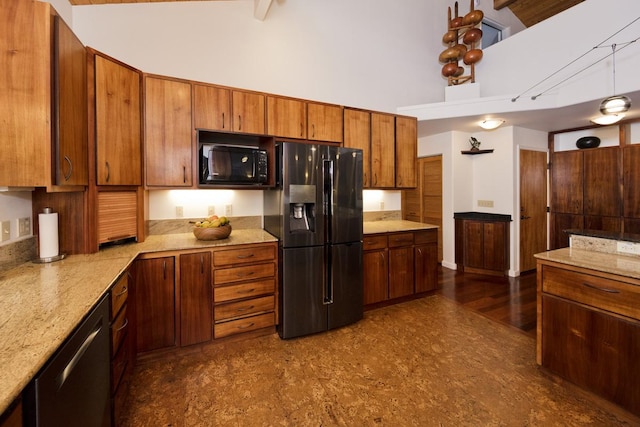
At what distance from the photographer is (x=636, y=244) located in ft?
6.32

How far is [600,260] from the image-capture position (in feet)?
6.07

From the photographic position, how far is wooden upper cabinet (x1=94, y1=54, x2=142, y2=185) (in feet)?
6.62

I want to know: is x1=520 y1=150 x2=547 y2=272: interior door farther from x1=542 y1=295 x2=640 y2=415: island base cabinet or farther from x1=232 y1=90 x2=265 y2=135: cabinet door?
x1=232 y1=90 x2=265 y2=135: cabinet door

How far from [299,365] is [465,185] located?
13.6ft

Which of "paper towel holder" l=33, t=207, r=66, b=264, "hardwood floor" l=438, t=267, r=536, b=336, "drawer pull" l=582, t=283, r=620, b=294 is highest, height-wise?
"paper towel holder" l=33, t=207, r=66, b=264

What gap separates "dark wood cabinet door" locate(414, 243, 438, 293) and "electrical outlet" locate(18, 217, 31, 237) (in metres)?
3.53

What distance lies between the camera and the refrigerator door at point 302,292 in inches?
100

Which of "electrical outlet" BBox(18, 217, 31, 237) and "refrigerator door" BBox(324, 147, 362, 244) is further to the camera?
"refrigerator door" BBox(324, 147, 362, 244)

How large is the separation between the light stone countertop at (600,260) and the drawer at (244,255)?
2.18m

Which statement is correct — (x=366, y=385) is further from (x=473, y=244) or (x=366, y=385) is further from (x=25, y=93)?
(x=473, y=244)

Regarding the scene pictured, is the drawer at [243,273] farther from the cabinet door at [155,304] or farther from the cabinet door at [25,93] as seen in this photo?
the cabinet door at [25,93]

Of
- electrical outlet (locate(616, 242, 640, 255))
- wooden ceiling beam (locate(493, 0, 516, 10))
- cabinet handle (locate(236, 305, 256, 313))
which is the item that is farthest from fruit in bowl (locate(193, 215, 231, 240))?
wooden ceiling beam (locate(493, 0, 516, 10))

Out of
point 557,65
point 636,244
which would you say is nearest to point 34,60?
point 636,244

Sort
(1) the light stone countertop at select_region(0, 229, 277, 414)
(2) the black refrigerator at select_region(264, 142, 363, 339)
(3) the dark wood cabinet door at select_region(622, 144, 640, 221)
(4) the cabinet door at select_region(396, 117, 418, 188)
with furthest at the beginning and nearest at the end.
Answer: (3) the dark wood cabinet door at select_region(622, 144, 640, 221), (4) the cabinet door at select_region(396, 117, 418, 188), (2) the black refrigerator at select_region(264, 142, 363, 339), (1) the light stone countertop at select_region(0, 229, 277, 414)
